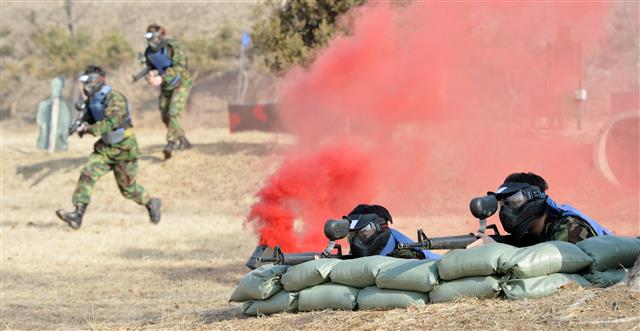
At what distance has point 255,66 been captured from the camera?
4588 cm

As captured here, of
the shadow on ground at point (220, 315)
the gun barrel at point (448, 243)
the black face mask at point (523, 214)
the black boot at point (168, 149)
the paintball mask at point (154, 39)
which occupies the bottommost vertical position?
the shadow on ground at point (220, 315)

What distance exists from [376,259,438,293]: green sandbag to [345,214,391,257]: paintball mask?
555 millimetres

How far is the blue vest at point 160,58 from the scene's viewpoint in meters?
19.8

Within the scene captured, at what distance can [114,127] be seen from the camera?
15.8 meters

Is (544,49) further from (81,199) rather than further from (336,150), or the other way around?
(81,199)

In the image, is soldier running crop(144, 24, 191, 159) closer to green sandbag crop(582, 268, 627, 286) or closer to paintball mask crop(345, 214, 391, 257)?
paintball mask crop(345, 214, 391, 257)

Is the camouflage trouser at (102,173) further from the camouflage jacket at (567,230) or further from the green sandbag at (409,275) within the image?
the camouflage jacket at (567,230)

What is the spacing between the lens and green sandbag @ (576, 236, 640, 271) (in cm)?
681

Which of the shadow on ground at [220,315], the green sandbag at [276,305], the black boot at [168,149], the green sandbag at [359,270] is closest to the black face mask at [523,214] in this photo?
the green sandbag at [359,270]

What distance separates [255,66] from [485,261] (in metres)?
39.7

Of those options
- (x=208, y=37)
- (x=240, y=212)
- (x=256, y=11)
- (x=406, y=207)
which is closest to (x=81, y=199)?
(x=240, y=212)

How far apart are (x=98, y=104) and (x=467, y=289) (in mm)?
9999

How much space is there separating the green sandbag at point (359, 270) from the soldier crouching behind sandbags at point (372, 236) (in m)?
0.31

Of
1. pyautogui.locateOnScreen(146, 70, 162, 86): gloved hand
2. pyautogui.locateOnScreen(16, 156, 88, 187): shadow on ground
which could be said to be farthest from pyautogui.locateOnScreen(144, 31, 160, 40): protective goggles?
pyautogui.locateOnScreen(16, 156, 88, 187): shadow on ground
